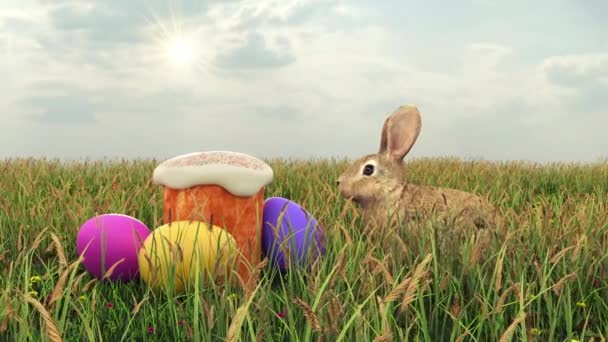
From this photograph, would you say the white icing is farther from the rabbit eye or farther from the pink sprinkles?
the rabbit eye

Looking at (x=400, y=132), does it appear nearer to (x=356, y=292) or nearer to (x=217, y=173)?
(x=217, y=173)

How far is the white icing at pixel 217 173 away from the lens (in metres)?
3.21

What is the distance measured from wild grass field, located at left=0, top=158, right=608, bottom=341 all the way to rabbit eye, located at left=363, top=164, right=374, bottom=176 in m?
0.33

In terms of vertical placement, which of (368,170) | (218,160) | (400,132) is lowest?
(368,170)

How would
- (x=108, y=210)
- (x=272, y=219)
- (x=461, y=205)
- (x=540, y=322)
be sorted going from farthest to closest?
1. (x=108, y=210)
2. (x=461, y=205)
3. (x=272, y=219)
4. (x=540, y=322)

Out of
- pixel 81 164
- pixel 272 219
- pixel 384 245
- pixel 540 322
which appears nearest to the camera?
pixel 540 322

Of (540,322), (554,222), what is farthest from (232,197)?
(554,222)

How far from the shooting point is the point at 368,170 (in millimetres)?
4230

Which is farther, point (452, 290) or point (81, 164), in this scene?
point (81, 164)

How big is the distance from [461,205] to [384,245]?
0.91 m

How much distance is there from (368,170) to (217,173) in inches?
52.4

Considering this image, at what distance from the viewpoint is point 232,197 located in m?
3.26

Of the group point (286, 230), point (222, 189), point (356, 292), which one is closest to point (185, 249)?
point (222, 189)

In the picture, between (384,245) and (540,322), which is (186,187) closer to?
(384,245)
